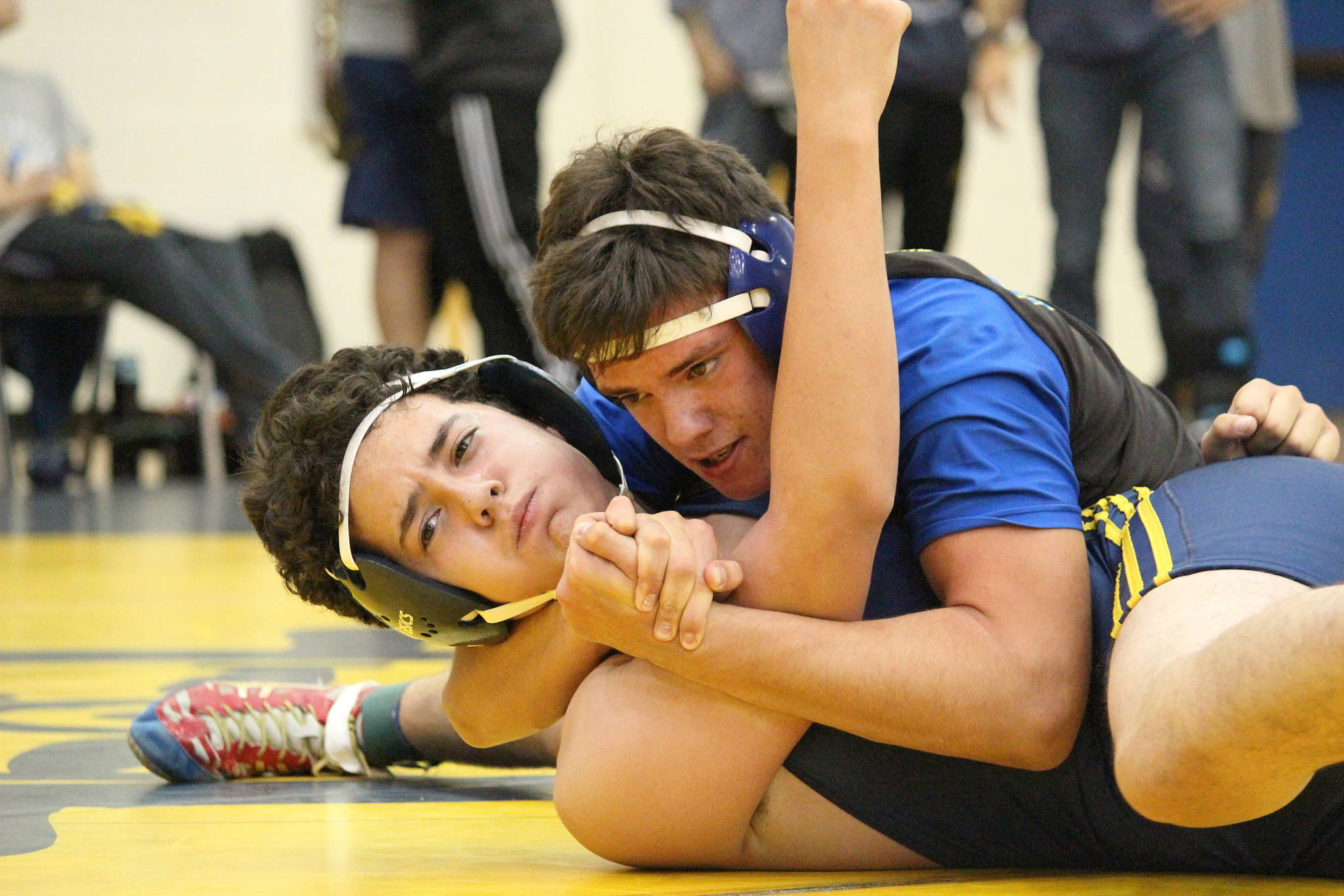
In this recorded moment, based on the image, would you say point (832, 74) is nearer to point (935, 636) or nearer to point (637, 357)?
point (637, 357)

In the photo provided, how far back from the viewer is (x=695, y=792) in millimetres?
1556

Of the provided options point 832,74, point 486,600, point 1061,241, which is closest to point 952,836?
point 486,600

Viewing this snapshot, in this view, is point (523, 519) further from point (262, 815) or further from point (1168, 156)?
point (1168, 156)

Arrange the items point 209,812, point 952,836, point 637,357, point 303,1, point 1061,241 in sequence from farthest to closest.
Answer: point 303,1 → point 1061,241 → point 209,812 → point 637,357 → point 952,836

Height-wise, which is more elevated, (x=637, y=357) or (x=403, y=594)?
(x=637, y=357)

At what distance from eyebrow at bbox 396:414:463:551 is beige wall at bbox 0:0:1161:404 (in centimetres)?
842

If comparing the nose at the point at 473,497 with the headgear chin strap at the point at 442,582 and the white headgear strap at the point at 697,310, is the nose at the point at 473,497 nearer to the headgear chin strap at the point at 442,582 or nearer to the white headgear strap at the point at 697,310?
the headgear chin strap at the point at 442,582

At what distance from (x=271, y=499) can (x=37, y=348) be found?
21.5 feet

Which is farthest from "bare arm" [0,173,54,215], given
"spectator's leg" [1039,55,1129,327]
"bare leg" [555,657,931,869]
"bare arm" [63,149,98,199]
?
"bare leg" [555,657,931,869]

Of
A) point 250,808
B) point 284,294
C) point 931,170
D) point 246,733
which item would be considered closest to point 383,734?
point 246,733

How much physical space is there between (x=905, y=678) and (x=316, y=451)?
2.73ft

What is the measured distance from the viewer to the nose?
1762mm

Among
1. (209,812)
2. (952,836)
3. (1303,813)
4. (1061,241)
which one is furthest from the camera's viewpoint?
(1061,241)

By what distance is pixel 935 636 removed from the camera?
1483mm
